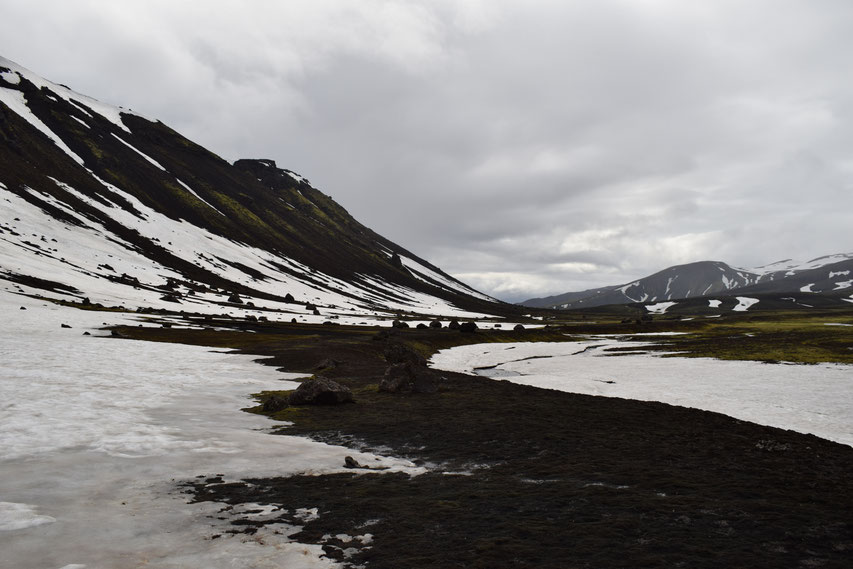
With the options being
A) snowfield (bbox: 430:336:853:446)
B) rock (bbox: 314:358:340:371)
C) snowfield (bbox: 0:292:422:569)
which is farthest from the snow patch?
rock (bbox: 314:358:340:371)

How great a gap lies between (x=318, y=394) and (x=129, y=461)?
43.8ft

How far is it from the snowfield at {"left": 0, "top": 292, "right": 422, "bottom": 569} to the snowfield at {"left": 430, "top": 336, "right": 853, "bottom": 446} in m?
22.1

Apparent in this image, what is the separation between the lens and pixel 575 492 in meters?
13.7

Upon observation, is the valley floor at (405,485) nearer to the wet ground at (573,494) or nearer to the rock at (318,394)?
the wet ground at (573,494)

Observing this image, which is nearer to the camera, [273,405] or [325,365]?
[273,405]

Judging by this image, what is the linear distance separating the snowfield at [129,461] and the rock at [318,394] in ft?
9.74

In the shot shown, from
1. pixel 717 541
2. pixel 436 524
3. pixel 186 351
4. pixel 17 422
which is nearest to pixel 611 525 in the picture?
pixel 717 541

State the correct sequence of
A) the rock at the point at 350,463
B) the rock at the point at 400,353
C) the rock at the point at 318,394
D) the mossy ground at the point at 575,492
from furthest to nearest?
the rock at the point at 400,353, the rock at the point at 318,394, the rock at the point at 350,463, the mossy ground at the point at 575,492

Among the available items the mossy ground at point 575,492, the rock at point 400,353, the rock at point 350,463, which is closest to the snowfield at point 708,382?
the mossy ground at point 575,492

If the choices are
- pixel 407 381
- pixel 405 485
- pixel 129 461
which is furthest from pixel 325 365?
pixel 405 485

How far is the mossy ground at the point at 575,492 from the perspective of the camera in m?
9.95

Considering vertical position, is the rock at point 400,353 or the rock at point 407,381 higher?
the rock at point 400,353

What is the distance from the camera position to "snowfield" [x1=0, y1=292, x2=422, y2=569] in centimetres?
961

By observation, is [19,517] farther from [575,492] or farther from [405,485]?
[575,492]
